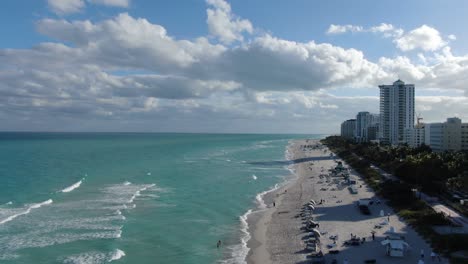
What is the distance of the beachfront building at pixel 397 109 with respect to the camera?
172750 millimetres

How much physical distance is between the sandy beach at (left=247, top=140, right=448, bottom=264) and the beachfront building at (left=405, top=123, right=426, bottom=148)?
290 ft

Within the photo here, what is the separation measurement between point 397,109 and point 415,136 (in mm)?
34663

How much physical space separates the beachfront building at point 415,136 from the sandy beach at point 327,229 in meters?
88.3

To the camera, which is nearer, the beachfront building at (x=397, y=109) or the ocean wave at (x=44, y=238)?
the ocean wave at (x=44, y=238)

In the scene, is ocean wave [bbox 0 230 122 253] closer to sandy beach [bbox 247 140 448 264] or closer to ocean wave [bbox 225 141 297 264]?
ocean wave [bbox 225 141 297 264]

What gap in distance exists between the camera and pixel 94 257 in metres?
29.4

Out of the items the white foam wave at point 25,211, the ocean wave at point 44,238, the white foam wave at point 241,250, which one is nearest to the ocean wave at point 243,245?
the white foam wave at point 241,250

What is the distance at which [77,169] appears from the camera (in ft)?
272

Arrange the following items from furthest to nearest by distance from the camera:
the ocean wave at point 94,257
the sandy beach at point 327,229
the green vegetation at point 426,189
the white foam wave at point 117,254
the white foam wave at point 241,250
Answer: the green vegetation at point 426,189
the sandy beach at point 327,229
the white foam wave at point 241,250
the white foam wave at point 117,254
the ocean wave at point 94,257

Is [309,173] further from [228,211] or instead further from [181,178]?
[228,211]

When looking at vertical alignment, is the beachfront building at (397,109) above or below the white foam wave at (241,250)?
above

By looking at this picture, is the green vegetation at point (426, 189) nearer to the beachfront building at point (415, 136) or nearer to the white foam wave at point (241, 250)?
the white foam wave at point (241, 250)

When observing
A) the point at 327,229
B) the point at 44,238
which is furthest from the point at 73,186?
the point at 327,229

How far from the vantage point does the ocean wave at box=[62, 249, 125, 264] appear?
93.6 feet
